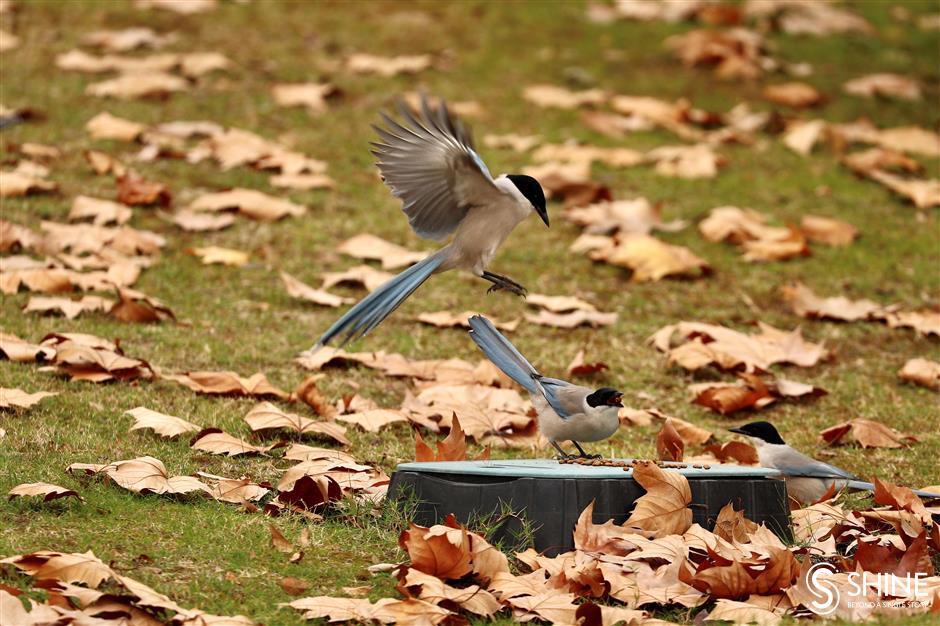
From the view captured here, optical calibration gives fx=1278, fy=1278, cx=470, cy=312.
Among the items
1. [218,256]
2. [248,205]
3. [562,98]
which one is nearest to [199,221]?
[248,205]

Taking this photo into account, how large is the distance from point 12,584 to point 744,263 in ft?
18.4

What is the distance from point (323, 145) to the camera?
374 inches

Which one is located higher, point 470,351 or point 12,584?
point 12,584

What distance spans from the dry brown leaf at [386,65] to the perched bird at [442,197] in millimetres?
6028

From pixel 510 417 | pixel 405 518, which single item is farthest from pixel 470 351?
pixel 405 518

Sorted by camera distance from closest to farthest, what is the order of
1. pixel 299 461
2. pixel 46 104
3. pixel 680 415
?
pixel 299 461
pixel 680 415
pixel 46 104

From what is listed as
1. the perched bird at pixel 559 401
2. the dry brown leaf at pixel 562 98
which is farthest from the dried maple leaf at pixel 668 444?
the dry brown leaf at pixel 562 98

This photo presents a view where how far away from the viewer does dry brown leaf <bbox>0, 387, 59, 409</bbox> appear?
16.1 ft

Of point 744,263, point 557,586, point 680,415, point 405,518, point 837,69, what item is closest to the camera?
point 557,586

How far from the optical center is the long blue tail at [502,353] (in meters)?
4.87

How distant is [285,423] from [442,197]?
3.62ft

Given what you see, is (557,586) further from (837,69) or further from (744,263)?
(837,69)

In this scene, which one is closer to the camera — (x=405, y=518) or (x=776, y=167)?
(x=405, y=518)

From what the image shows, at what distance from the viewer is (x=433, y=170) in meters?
4.91
